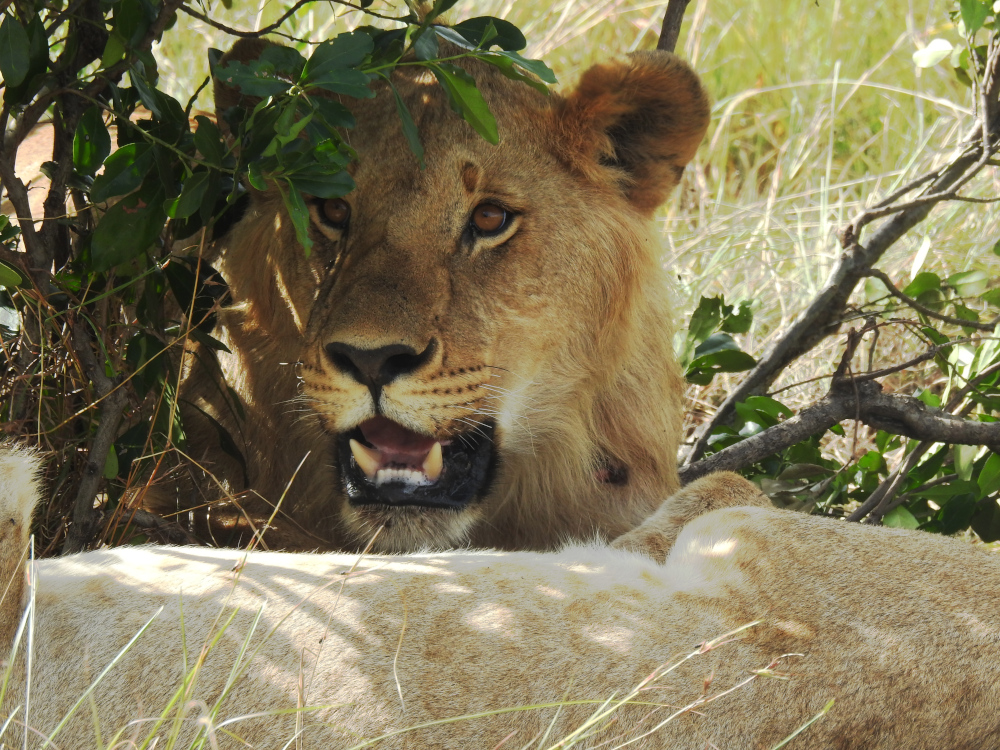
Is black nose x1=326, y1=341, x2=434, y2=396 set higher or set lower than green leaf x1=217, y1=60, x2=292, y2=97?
lower

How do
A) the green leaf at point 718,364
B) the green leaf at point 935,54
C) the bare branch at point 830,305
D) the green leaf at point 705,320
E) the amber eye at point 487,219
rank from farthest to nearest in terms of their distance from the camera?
the green leaf at point 705,320, the green leaf at point 718,364, the bare branch at point 830,305, the green leaf at point 935,54, the amber eye at point 487,219

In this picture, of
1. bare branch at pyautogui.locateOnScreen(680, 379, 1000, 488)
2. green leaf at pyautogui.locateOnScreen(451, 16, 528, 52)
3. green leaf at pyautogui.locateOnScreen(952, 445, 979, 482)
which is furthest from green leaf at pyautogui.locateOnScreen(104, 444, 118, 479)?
green leaf at pyautogui.locateOnScreen(952, 445, 979, 482)

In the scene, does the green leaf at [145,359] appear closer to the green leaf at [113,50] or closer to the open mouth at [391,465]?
the open mouth at [391,465]

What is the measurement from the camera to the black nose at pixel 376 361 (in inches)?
106

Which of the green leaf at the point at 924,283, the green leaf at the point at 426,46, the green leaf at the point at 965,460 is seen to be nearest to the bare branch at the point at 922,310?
the green leaf at the point at 924,283

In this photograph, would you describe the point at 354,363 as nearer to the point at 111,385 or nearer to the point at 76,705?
the point at 111,385

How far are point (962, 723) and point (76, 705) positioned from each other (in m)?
1.60

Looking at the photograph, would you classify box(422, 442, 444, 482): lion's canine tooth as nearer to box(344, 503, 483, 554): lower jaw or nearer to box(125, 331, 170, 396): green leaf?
box(344, 503, 483, 554): lower jaw

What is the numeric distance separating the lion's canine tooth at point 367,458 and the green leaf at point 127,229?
72 centimetres

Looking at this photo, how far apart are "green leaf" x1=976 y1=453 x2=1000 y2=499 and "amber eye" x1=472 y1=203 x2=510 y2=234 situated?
1.67m

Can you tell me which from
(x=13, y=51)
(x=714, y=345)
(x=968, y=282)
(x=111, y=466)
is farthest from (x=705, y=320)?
(x=13, y=51)

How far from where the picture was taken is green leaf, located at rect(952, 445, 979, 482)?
11.6ft

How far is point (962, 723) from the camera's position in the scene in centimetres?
217

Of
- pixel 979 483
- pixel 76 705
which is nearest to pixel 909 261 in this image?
pixel 979 483
